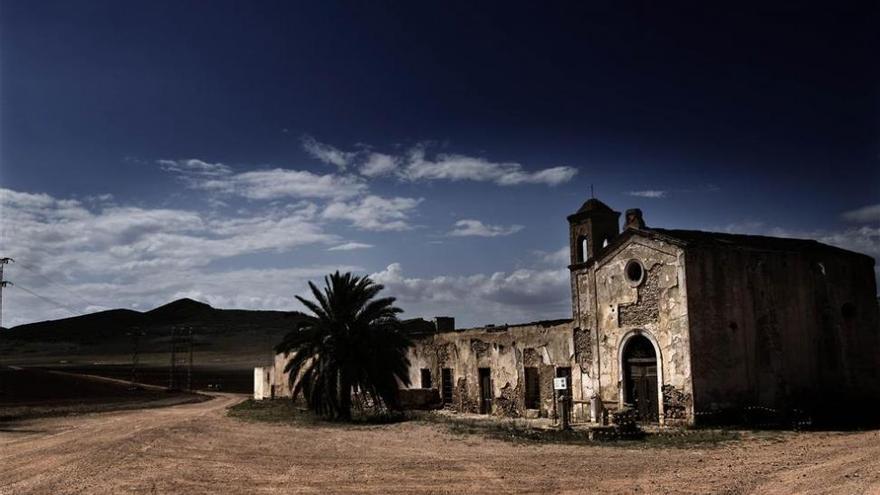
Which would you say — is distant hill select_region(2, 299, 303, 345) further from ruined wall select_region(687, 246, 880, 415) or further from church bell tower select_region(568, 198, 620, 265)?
ruined wall select_region(687, 246, 880, 415)

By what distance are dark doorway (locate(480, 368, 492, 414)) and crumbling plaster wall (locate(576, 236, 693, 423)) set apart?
5.17 meters

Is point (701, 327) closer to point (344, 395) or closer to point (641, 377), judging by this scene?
point (641, 377)

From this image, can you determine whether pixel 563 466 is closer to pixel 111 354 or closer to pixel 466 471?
pixel 466 471

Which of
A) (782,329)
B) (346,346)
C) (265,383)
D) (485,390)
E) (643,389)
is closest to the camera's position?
(782,329)

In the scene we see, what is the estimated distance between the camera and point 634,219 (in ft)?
80.7

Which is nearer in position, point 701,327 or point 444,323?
point 701,327

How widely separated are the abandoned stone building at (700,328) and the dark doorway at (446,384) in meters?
4.72

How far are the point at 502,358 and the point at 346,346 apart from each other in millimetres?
6050

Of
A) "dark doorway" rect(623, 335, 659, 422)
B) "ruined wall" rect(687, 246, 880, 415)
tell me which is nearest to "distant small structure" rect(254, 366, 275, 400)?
"dark doorway" rect(623, 335, 659, 422)

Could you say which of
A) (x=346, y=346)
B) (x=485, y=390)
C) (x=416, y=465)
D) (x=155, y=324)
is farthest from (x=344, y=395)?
(x=155, y=324)

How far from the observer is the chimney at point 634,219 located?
24423mm

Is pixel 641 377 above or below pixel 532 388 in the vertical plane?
above

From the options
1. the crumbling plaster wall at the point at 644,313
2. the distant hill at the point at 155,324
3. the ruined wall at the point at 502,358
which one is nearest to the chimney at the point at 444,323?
the ruined wall at the point at 502,358

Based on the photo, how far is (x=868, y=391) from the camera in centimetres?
2278
